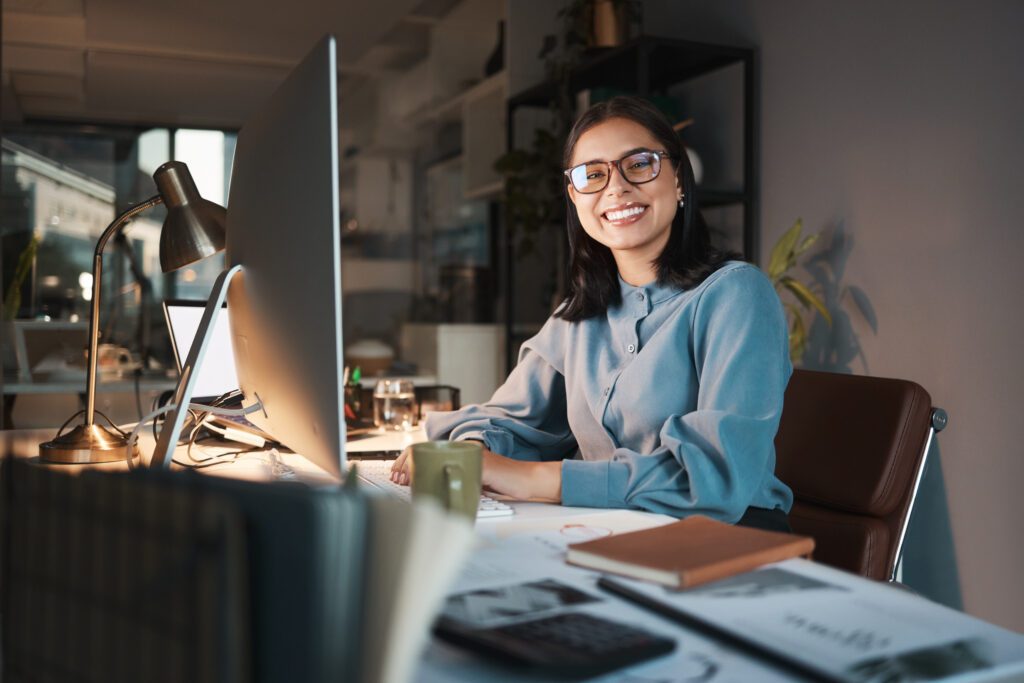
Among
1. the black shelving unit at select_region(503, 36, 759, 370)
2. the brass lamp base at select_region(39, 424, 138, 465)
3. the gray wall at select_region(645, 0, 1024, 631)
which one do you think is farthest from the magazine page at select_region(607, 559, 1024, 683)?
the black shelving unit at select_region(503, 36, 759, 370)

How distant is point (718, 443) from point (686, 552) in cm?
35

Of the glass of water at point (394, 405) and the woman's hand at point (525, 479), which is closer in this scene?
the woman's hand at point (525, 479)

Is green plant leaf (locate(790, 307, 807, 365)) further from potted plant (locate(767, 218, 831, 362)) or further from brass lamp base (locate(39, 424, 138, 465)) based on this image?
brass lamp base (locate(39, 424, 138, 465))

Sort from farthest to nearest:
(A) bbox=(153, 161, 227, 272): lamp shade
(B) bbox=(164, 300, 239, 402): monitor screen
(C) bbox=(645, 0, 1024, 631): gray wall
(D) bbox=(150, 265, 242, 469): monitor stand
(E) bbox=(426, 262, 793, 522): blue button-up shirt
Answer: (C) bbox=(645, 0, 1024, 631): gray wall
(B) bbox=(164, 300, 239, 402): monitor screen
(A) bbox=(153, 161, 227, 272): lamp shade
(E) bbox=(426, 262, 793, 522): blue button-up shirt
(D) bbox=(150, 265, 242, 469): monitor stand

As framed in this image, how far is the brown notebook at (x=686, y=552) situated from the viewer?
826 millimetres

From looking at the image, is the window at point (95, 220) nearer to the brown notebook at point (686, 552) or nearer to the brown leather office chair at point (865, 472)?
the brown leather office chair at point (865, 472)

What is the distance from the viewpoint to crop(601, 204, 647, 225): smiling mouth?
1540 mm

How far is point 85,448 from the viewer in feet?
4.84

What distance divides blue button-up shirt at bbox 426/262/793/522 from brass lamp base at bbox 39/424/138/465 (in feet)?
1.73

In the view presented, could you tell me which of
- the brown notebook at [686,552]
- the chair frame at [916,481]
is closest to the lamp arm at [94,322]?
the brown notebook at [686,552]

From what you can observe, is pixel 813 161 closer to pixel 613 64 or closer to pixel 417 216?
pixel 613 64

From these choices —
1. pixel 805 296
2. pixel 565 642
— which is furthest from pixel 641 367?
pixel 805 296

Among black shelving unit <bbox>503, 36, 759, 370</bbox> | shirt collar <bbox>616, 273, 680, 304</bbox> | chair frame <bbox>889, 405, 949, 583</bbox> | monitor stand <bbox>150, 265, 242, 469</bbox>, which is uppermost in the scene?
black shelving unit <bbox>503, 36, 759, 370</bbox>

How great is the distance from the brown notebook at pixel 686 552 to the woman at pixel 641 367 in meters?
0.25
